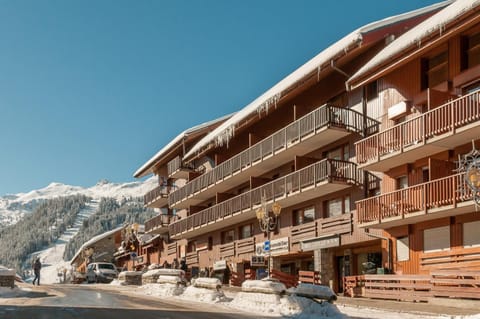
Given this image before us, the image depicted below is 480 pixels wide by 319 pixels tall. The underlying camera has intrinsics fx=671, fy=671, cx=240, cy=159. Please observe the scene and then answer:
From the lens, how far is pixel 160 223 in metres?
62.4

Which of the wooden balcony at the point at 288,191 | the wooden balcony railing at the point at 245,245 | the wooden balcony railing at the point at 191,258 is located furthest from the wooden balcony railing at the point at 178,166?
the wooden balcony railing at the point at 245,245

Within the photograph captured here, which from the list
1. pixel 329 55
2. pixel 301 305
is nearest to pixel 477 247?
pixel 301 305

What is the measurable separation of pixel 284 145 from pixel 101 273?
2752 cm

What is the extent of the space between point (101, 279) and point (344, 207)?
3080 centimetres

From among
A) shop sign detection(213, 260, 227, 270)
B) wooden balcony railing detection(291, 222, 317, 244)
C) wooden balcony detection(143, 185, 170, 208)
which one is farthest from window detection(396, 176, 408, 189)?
wooden balcony detection(143, 185, 170, 208)

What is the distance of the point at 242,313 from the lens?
20422mm

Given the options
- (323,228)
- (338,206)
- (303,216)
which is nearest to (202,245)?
(303,216)

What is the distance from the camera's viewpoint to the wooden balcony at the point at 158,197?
62438 millimetres

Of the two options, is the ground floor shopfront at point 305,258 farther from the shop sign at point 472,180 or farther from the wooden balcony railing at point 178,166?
the wooden balcony railing at point 178,166

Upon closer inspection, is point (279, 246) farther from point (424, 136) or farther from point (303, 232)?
point (424, 136)

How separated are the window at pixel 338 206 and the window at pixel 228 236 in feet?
44.7

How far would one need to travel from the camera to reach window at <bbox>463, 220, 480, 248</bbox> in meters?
24.0

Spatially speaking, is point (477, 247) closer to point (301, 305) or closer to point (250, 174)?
point (301, 305)

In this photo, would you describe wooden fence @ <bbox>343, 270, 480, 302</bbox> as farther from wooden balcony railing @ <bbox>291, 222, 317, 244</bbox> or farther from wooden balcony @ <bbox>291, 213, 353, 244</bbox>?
wooden balcony railing @ <bbox>291, 222, 317, 244</bbox>
